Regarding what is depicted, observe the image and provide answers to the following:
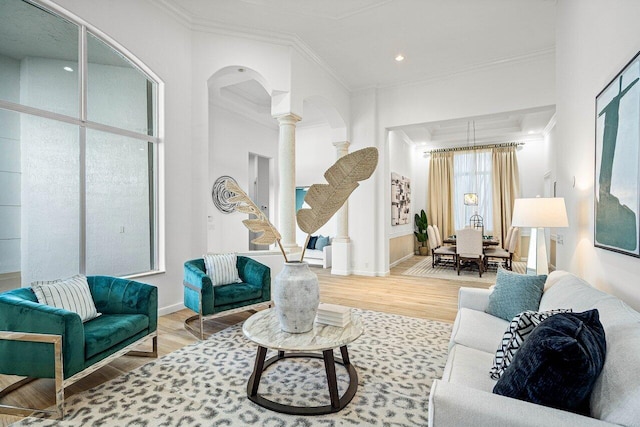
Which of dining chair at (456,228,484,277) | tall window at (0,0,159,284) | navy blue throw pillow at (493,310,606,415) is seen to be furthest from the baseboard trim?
navy blue throw pillow at (493,310,606,415)

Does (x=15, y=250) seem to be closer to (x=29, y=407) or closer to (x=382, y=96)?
(x=29, y=407)

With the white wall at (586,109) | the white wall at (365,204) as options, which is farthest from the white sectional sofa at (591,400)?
the white wall at (365,204)

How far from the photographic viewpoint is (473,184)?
8.98m

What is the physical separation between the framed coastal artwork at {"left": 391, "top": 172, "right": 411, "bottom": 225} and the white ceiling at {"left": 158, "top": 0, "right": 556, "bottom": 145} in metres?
2.47

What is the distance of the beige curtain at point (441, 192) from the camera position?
9250mm

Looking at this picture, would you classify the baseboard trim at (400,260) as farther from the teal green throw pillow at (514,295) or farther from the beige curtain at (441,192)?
the teal green throw pillow at (514,295)

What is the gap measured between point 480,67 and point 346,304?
14.5 ft

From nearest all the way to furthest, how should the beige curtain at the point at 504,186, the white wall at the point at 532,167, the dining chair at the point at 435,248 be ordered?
the dining chair at the point at 435,248 → the white wall at the point at 532,167 → the beige curtain at the point at 504,186

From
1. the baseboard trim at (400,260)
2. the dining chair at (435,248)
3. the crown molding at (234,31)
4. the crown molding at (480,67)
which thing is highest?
the crown molding at (234,31)

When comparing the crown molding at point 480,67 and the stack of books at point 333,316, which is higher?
the crown molding at point 480,67

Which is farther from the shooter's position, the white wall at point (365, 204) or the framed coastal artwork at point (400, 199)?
the framed coastal artwork at point (400, 199)

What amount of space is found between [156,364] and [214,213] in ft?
13.0

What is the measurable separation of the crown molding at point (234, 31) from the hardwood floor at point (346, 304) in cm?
360

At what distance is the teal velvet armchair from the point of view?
301 centimetres
